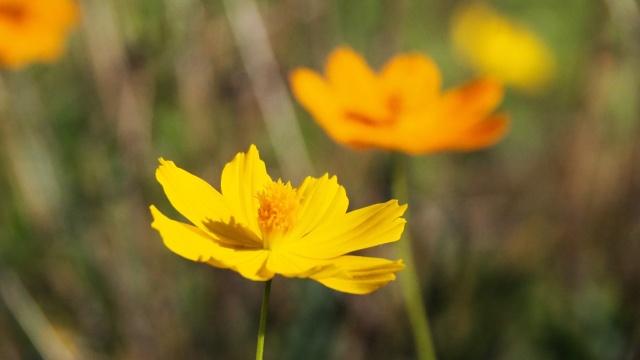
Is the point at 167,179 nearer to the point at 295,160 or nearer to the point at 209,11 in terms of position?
the point at 295,160

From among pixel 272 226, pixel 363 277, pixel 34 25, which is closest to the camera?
pixel 363 277

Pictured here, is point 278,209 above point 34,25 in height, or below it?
below

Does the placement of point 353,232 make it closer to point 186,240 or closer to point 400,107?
point 186,240

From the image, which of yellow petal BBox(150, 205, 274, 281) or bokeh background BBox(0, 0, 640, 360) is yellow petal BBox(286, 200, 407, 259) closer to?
yellow petal BBox(150, 205, 274, 281)

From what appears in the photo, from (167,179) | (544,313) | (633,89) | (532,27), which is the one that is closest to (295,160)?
(544,313)

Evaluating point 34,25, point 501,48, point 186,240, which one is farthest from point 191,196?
point 501,48
